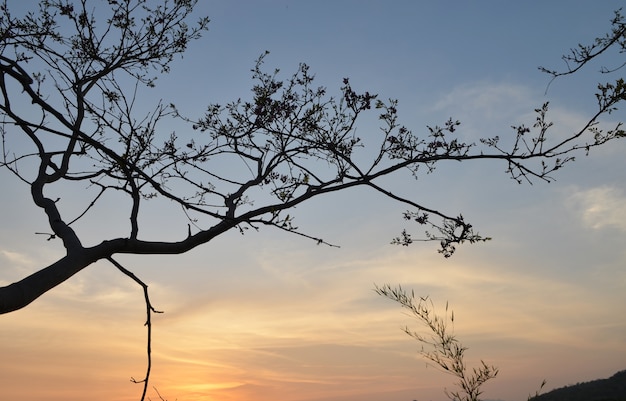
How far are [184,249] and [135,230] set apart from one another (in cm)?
61

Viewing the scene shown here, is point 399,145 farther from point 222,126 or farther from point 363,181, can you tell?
point 222,126

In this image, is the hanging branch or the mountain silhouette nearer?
the hanging branch

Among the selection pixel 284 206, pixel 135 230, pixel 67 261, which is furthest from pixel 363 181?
pixel 67 261

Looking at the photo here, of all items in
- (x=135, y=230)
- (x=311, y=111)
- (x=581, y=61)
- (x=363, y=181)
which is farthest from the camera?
(x=311, y=111)

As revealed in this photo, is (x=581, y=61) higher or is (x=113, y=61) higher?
(x=113, y=61)

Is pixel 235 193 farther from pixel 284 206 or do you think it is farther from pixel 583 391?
pixel 583 391

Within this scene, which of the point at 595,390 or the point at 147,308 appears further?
the point at 595,390

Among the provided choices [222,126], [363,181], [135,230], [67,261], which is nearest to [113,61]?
[222,126]

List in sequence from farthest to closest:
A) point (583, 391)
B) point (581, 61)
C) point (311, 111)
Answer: point (583, 391), point (311, 111), point (581, 61)

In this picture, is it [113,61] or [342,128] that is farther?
[113,61]

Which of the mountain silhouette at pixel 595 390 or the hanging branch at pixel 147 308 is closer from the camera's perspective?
the hanging branch at pixel 147 308

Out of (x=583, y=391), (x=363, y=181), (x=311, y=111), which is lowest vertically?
(x=583, y=391)

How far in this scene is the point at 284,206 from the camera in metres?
7.31

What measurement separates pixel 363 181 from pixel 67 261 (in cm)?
319
